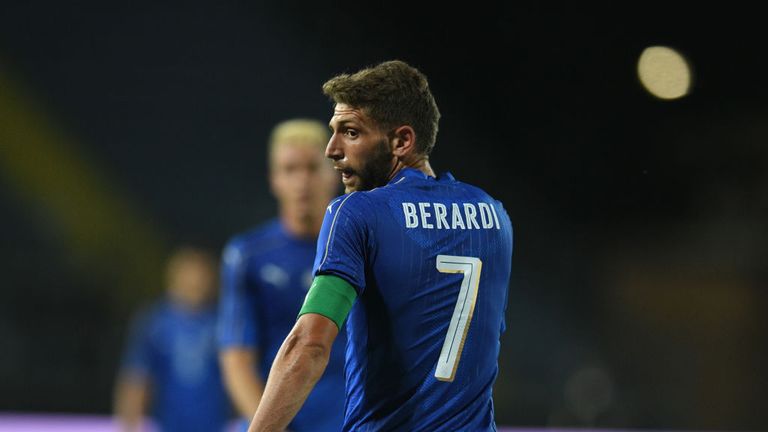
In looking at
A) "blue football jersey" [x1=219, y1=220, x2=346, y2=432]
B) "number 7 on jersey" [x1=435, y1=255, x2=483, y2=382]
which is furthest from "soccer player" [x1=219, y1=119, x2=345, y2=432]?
"number 7 on jersey" [x1=435, y1=255, x2=483, y2=382]

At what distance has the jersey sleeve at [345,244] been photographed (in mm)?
2539

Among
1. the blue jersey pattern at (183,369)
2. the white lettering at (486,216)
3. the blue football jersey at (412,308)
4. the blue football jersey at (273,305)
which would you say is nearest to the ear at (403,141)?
the blue football jersey at (412,308)

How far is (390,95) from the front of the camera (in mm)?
2809

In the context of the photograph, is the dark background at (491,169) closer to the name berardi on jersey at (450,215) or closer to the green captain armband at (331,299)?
the name berardi on jersey at (450,215)

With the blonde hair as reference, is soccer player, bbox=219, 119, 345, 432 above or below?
below

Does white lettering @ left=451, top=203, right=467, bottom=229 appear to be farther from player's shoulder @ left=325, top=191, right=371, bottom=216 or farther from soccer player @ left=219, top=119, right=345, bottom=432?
soccer player @ left=219, top=119, right=345, bottom=432

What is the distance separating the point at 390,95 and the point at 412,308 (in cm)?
56

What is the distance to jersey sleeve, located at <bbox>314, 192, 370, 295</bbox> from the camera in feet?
8.33

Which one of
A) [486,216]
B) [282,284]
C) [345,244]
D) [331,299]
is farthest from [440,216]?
[282,284]

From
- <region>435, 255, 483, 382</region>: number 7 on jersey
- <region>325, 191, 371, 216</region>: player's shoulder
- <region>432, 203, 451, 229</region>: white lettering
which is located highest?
<region>325, 191, 371, 216</region>: player's shoulder

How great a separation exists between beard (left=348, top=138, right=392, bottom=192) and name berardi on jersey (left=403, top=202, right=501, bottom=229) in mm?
200

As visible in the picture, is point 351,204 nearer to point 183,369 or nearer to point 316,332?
point 316,332

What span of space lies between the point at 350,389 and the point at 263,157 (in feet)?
40.3

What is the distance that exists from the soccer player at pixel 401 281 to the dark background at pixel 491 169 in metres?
3.76
